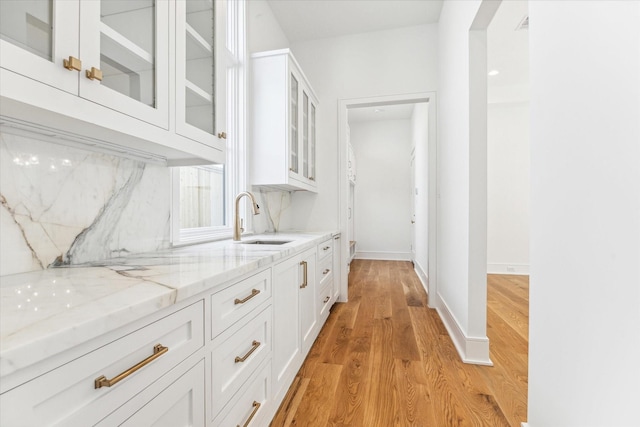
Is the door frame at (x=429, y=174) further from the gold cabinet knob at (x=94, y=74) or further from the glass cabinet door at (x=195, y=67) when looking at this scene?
the gold cabinet knob at (x=94, y=74)

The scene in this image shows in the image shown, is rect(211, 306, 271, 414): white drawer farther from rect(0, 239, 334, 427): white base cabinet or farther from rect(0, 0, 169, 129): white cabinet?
rect(0, 0, 169, 129): white cabinet

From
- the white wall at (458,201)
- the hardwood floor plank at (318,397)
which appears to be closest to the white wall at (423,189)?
the white wall at (458,201)

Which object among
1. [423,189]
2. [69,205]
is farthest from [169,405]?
[423,189]

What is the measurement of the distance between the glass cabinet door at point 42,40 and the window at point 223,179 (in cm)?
82

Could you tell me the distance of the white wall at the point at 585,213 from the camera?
2.23 feet

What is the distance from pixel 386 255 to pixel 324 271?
12.8ft

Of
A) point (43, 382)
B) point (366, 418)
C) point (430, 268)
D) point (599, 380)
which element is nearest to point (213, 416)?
point (43, 382)

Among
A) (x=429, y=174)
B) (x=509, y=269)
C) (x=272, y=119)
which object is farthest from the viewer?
(x=509, y=269)

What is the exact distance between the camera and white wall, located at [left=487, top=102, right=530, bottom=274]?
4.57 meters

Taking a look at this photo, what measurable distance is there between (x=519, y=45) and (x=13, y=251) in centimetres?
434

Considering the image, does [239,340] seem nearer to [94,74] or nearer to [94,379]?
[94,379]

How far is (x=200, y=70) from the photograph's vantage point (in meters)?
1.31

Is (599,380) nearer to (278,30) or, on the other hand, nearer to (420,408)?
(420,408)

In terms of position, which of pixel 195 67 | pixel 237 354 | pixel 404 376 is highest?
pixel 195 67
